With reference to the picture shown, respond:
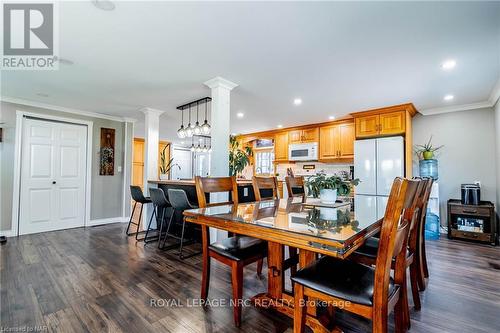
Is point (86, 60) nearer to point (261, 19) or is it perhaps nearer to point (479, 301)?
point (261, 19)

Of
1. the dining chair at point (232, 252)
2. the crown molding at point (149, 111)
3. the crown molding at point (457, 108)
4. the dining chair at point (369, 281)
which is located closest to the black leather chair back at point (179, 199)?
the dining chair at point (232, 252)

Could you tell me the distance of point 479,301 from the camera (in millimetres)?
1965

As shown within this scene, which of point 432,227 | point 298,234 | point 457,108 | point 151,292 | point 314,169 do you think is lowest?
point 151,292

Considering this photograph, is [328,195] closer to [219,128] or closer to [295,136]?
[219,128]

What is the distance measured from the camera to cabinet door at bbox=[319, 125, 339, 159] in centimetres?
524

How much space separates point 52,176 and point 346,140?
19.4 feet

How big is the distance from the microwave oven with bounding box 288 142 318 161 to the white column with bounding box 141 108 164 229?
3.19 meters

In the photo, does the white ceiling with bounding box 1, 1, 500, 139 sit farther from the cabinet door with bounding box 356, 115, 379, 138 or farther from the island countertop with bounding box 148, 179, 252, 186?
the island countertop with bounding box 148, 179, 252, 186

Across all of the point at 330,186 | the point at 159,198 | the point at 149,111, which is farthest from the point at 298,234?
the point at 149,111

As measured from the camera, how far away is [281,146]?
20.5 feet

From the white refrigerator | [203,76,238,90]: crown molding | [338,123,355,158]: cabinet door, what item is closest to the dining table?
[203,76,238,90]: crown molding

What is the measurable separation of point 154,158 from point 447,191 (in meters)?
5.54

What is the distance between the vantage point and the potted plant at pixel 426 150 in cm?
420

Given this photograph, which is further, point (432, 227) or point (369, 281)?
point (432, 227)
